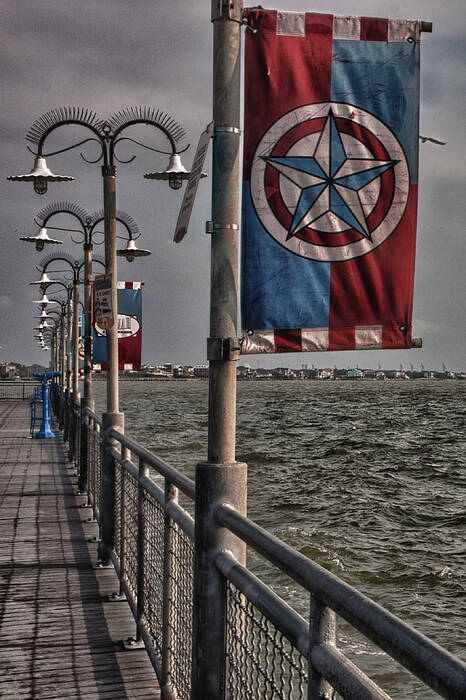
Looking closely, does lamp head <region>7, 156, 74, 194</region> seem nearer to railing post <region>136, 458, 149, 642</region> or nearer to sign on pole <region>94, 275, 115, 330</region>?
sign on pole <region>94, 275, 115, 330</region>

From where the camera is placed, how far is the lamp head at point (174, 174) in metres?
10.5

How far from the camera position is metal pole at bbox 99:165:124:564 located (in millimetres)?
8375

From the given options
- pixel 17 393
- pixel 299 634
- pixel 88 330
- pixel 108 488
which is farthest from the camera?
pixel 17 393

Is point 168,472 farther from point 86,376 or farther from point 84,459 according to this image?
point 86,376

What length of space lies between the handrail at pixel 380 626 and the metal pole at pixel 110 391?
561 cm

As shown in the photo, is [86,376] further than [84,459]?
Yes

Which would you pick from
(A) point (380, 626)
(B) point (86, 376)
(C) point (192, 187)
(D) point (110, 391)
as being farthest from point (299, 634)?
(B) point (86, 376)

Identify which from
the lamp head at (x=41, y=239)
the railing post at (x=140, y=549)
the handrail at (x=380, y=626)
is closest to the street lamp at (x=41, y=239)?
the lamp head at (x=41, y=239)

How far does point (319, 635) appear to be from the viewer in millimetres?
2361

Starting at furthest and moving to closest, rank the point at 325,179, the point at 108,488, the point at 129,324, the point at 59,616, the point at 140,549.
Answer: the point at 129,324 → the point at 108,488 → the point at 59,616 → the point at 140,549 → the point at 325,179

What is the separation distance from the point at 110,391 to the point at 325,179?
20.0 ft

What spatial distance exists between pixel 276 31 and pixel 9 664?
14.3ft

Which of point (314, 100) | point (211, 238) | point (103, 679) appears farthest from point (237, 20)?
point (103, 679)

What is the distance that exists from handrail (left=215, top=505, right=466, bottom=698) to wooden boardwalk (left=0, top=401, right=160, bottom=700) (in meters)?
2.92
